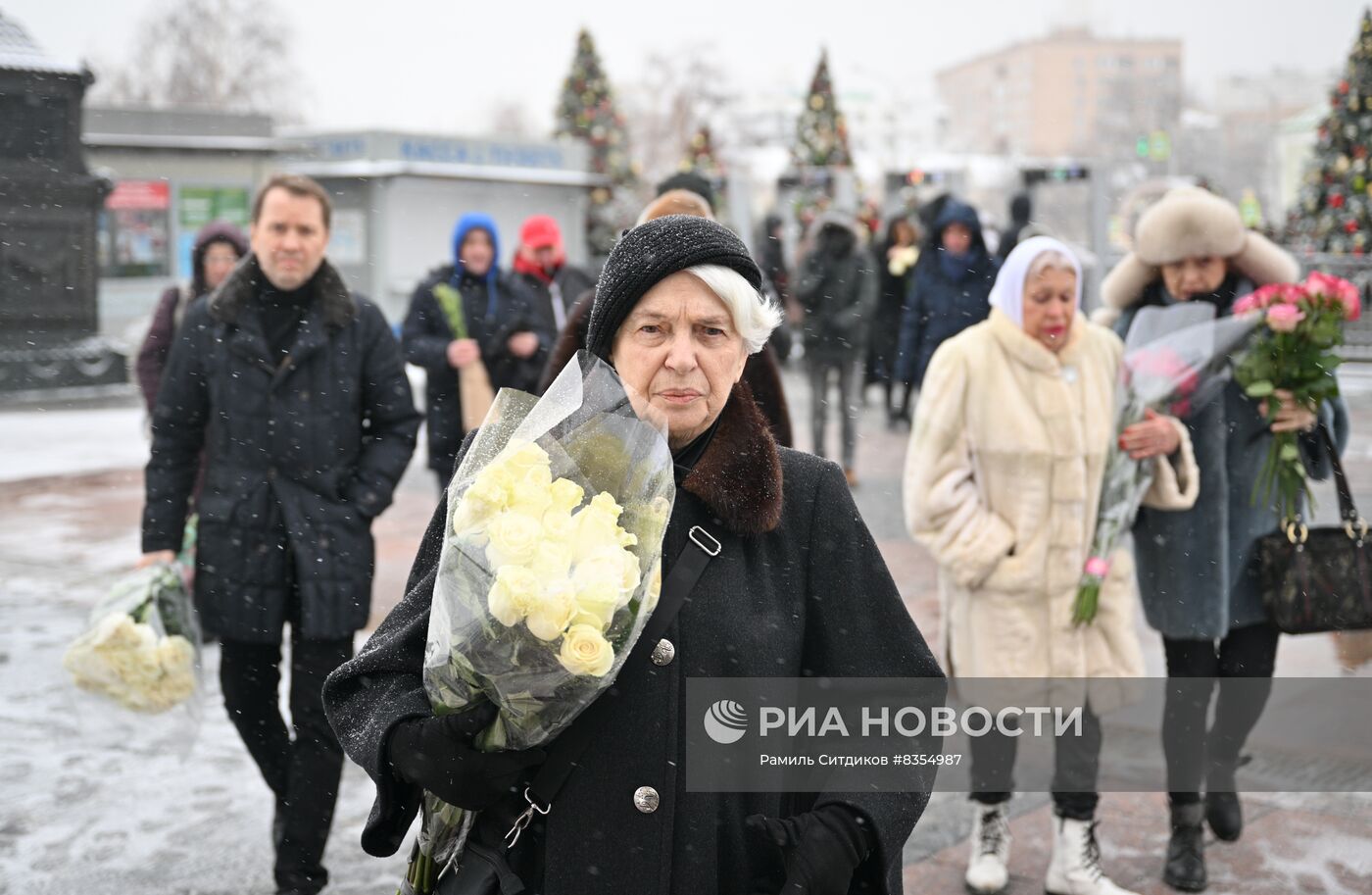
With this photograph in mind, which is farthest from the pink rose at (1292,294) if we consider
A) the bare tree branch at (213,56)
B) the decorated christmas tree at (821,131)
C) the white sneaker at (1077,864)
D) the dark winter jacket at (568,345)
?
the bare tree branch at (213,56)

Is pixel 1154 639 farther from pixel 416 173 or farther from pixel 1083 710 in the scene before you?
pixel 416 173

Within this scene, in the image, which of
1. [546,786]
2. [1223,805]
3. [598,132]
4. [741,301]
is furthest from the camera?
[598,132]

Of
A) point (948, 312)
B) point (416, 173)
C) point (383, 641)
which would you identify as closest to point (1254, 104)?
point (416, 173)

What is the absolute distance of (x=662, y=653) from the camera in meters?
2.21

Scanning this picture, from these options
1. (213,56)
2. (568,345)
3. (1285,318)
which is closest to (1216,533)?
(1285,318)

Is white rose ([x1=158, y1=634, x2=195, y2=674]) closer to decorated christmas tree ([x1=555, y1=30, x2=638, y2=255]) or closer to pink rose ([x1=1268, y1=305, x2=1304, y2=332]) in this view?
pink rose ([x1=1268, y1=305, x2=1304, y2=332])

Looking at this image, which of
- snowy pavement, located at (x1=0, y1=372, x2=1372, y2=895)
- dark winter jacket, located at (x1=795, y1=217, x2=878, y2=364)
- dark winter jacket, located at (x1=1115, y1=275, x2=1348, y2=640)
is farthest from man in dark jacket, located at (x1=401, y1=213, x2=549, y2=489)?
dark winter jacket, located at (x1=795, y1=217, x2=878, y2=364)

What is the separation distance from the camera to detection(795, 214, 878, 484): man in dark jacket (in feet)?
39.0

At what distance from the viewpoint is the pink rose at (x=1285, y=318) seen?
4.68m

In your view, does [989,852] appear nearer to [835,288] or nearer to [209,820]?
[209,820]

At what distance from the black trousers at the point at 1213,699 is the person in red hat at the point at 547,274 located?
13.9 ft

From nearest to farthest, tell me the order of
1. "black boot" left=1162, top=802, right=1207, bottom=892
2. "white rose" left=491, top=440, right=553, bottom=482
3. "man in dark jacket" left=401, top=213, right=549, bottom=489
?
1. "white rose" left=491, top=440, right=553, bottom=482
2. "black boot" left=1162, top=802, right=1207, bottom=892
3. "man in dark jacket" left=401, top=213, right=549, bottom=489

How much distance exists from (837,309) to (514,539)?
10.4 meters

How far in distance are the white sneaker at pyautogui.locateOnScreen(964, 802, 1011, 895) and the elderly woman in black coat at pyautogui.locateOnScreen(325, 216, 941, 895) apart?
87.5 inches
